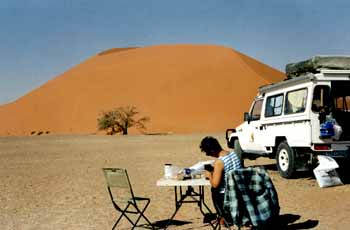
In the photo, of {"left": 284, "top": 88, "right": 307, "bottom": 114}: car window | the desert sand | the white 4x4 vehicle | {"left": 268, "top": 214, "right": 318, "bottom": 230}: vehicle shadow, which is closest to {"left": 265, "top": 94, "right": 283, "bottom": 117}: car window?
the white 4x4 vehicle

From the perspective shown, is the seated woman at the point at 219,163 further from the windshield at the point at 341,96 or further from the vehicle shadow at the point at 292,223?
the windshield at the point at 341,96

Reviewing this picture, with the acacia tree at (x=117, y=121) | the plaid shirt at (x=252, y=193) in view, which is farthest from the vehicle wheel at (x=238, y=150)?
the acacia tree at (x=117, y=121)

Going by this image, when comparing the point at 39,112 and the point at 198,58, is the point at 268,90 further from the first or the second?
the point at 198,58

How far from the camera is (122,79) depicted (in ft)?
277

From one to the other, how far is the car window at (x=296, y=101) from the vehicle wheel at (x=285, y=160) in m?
0.81

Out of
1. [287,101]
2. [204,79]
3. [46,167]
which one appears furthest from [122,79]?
[287,101]

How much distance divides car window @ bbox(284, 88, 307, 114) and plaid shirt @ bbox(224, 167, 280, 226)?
5.70m

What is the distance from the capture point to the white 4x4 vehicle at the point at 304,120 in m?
10.9

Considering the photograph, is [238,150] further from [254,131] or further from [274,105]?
[274,105]

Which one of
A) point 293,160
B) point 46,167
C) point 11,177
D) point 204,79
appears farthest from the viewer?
point 204,79

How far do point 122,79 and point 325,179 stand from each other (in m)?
74.7

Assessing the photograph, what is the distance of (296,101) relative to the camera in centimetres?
1180

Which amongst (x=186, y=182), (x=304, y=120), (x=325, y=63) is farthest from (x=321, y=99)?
(x=186, y=182)

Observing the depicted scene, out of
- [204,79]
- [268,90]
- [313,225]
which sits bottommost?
[313,225]
